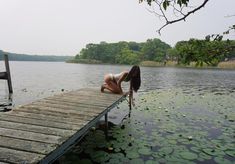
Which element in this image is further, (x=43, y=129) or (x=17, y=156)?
(x=43, y=129)

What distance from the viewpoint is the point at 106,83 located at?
41.0 ft

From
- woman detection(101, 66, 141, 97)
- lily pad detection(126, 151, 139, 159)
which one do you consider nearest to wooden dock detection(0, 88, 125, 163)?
lily pad detection(126, 151, 139, 159)

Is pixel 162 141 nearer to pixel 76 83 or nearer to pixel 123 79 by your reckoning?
pixel 123 79

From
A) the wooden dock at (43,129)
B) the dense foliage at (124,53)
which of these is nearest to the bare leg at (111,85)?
the wooden dock at (43,129)

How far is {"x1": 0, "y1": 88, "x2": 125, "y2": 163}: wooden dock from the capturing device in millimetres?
4105

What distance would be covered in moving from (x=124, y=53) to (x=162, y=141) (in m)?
159

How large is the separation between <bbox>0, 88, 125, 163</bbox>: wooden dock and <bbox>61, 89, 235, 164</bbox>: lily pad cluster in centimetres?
130

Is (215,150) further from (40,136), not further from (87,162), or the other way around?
(40,136)

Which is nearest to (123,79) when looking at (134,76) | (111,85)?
(134,76)

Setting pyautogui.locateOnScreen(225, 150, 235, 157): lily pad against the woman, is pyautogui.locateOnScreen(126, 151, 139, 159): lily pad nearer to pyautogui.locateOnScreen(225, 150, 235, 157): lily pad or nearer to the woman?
pyautogui.locateOnScreen(225, 150, 235, 157): lily pad

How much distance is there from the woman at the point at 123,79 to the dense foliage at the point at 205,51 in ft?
23.5

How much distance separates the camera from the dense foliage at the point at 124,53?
16012 cm

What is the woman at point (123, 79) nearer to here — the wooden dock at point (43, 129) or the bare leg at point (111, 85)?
the bare leg at point (111, 85)

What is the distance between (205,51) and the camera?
4.16 m
